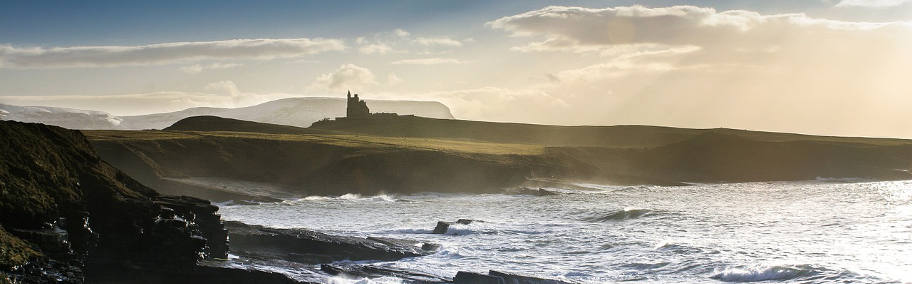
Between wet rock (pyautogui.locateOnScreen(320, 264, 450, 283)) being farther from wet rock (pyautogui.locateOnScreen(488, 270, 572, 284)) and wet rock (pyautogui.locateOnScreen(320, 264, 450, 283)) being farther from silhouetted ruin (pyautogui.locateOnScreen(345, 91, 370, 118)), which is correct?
silhouetted ruin (pyautogui.locateOnScreen(345, 91, 370, 118))

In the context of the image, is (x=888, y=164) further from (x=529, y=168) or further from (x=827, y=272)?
(x=827, y=272)

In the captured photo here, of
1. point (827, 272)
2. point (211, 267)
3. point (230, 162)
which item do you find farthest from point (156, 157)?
point (827, 272)

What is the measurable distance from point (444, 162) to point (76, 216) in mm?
60045

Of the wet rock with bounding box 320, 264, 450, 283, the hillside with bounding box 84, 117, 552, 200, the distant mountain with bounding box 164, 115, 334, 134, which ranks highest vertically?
the distant mountain with bounding box 164, 115, 334, 134

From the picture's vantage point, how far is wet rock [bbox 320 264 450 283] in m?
25.1

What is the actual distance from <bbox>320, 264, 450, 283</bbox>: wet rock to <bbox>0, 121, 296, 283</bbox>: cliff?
4.00 m

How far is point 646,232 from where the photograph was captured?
3881 cm

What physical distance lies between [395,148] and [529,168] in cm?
1432

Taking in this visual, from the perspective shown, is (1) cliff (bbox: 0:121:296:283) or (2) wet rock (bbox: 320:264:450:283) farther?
(2) wet rock (bbox: 320:264:450:283)

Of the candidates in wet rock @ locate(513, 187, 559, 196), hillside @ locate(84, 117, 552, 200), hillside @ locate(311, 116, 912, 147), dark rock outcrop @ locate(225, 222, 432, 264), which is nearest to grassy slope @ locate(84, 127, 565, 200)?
hillside @ locate(84, 117, 552, 200)

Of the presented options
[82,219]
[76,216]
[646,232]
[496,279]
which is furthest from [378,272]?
[646,232]

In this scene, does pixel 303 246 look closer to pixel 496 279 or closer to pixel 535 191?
pixel 496 279

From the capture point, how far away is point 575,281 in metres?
25.4

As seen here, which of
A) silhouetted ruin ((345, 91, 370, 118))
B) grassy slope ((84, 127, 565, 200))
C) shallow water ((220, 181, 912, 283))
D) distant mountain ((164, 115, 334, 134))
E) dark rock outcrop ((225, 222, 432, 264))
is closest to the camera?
shallow water ((220, 181, 912, 283))
